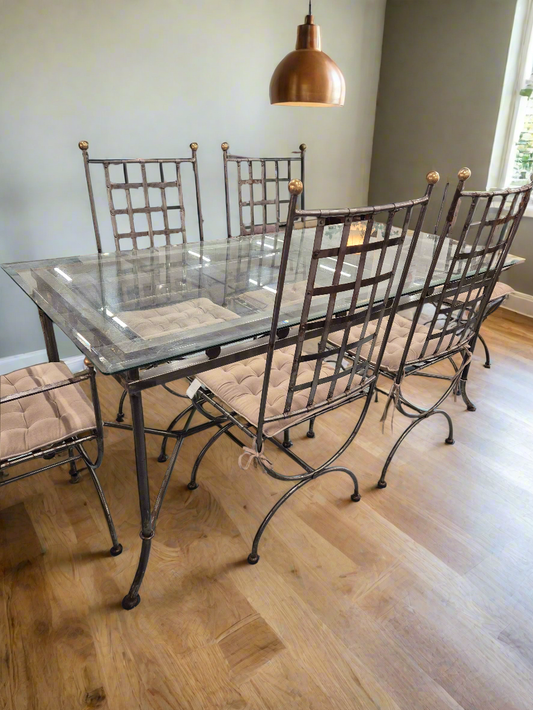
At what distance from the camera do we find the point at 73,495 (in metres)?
1.74

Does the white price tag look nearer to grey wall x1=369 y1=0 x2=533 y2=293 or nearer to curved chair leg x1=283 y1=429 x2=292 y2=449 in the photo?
curved chair leg x1=283 y1=429 x2=292 y2=449

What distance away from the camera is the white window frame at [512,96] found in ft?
9.62

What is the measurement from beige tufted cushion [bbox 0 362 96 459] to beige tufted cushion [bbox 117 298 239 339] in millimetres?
288

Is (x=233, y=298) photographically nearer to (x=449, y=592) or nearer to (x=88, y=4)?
(x=449, y=592)

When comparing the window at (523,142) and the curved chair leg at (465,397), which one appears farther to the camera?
the window at (523,142)

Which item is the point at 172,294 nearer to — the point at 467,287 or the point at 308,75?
the point at 308,75

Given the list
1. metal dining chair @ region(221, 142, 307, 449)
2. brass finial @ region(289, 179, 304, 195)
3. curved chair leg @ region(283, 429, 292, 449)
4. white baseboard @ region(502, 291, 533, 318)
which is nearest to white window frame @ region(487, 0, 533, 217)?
white baseboard @ region(502, 291, 533, 318)

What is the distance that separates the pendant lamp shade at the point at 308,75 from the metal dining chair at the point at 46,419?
3.65 feet

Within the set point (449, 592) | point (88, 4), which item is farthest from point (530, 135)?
point (449, 592)

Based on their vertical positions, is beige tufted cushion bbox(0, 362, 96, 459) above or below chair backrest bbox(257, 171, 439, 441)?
below

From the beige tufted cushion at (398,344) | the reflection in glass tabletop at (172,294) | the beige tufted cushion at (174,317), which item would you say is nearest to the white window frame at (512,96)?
the reflection in glass tabletop at (172,294)

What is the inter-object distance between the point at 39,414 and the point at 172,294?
0.55 meters

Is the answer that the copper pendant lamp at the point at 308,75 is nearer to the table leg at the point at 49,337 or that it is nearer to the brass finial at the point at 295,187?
the brass finial at the point at 295,187

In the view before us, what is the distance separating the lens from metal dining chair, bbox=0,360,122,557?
1.22 m
